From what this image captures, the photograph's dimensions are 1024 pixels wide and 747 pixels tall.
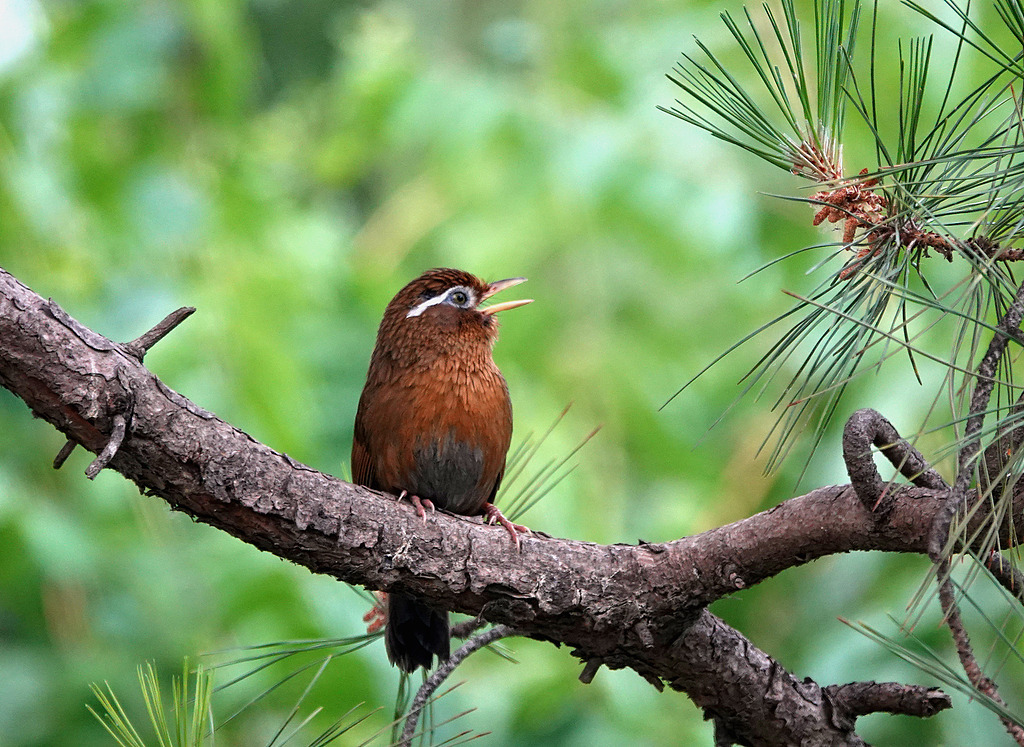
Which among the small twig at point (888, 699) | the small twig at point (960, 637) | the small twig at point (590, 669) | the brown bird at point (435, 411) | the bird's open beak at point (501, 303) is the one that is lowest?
the small twig at point (960, 637)

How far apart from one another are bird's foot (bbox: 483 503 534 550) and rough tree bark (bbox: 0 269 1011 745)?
26mm

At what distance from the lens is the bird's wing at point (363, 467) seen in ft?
11.0

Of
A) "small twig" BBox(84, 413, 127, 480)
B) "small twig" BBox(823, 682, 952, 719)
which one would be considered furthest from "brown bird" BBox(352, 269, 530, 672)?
"small twig" BBox(84, 413, 127, 480)

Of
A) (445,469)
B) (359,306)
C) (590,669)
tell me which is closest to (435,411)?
(445,469)

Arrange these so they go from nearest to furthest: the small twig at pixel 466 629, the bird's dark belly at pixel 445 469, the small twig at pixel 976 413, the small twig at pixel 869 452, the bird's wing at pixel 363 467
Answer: the small twig at pixel 976 413
the small twig at pixel 869 452
the small twig at pixel 466 629
the bird's dark belly at pixel 445 469
the bird's wing at pixel 363 467

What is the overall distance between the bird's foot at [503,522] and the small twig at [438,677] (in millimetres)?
216

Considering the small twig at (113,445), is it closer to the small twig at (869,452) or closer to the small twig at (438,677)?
the small twig at (438,677)

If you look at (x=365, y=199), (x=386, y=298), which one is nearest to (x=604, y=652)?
(x=386, y=298)

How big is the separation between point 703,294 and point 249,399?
3.73 m

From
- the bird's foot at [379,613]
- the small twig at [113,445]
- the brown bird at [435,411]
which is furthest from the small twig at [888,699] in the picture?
the small twig at [113,445]

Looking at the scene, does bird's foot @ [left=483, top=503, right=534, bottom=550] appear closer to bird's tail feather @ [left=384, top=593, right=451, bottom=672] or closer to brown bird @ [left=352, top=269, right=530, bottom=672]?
brown bird @ [left=352, top=269, right=530, bottom=672]

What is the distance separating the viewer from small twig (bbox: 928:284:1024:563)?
5.27ft

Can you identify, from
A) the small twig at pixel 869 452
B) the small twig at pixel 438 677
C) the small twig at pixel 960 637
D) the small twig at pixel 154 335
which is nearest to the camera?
the small twig at pixel 960 637

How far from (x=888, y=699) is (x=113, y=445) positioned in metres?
1.66
